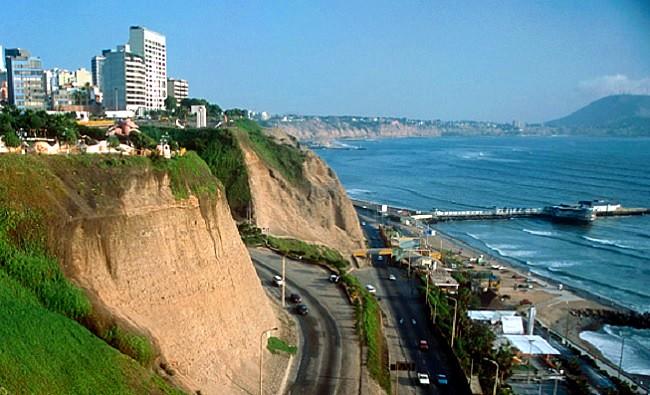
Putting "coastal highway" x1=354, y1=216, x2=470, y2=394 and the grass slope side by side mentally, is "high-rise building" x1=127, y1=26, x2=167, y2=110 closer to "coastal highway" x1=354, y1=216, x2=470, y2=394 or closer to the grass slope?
"coastal highway" x1=354, y1=216, x2=470, y2=394

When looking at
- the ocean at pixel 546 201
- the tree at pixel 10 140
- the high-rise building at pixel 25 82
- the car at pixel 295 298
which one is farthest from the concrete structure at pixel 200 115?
the tree at pixel 10 140

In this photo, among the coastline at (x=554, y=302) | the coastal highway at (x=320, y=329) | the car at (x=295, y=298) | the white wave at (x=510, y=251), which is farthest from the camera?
the white wave at (x=510, y=251)

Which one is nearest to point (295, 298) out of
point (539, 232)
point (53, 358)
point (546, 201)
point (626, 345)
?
point (53, 358)

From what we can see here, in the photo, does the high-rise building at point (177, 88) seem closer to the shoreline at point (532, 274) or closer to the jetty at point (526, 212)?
the jetty at point (526, 212)

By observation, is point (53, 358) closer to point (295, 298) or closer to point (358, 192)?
point (295, 298)

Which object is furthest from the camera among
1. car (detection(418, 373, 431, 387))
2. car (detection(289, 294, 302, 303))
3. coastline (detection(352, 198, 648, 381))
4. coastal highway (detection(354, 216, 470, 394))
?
coastline (detection(352, 198, 648, 381))

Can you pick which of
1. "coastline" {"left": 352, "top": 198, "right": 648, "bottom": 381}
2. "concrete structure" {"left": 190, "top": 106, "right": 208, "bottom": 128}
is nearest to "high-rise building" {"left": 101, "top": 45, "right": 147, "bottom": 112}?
"concrete structure" {"left": 190, "top": 106, "right": 208, "bottom": 128}
